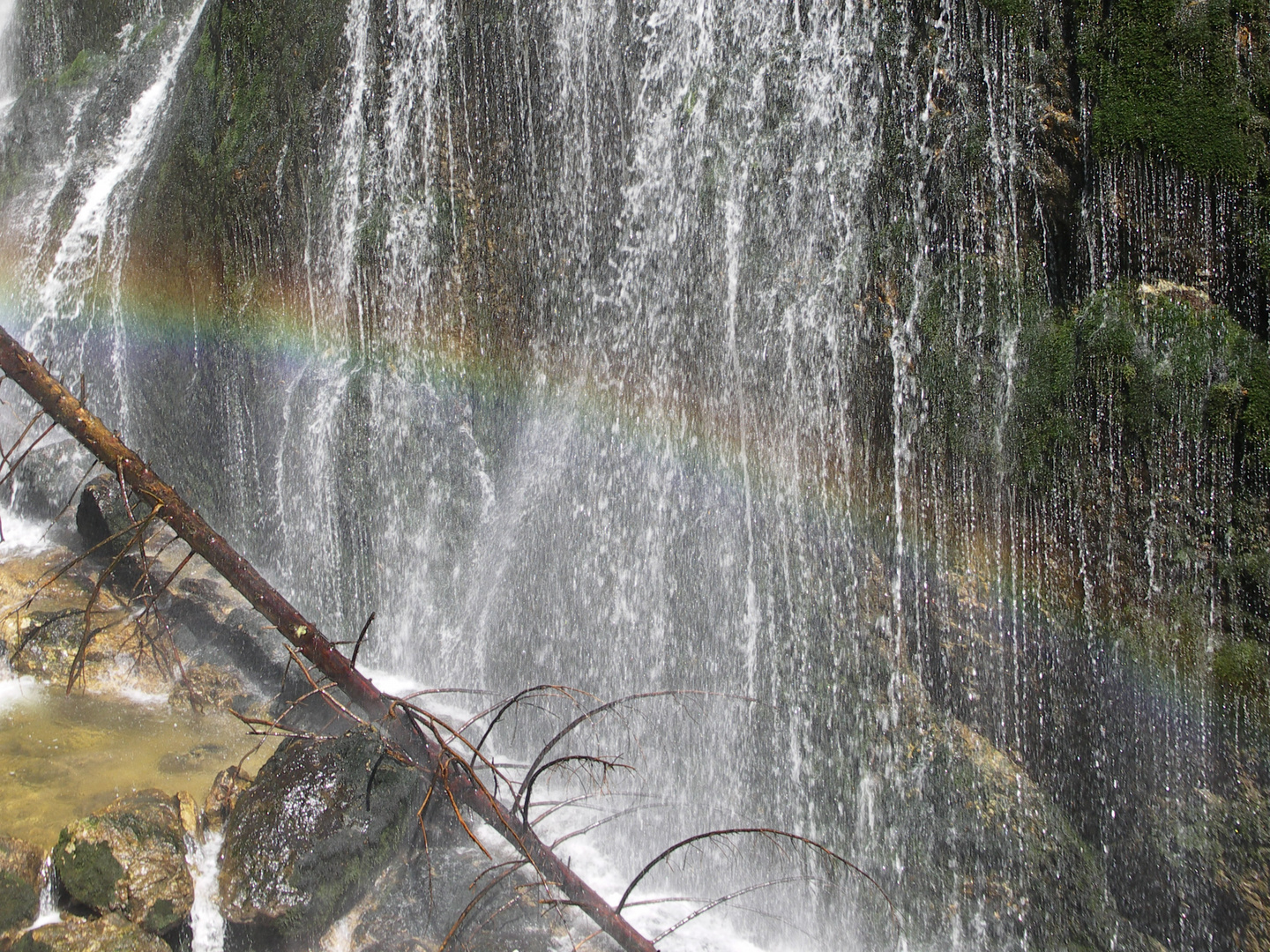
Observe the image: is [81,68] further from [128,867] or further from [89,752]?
[128,867]

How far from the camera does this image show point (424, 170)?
7.61 meters

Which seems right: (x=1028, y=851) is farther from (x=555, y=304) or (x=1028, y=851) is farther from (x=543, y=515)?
(x=555, y=304)

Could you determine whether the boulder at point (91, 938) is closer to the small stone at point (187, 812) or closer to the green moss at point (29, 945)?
the green moss at point (29, 945)

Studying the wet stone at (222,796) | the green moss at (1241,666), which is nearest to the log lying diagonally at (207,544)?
the wet stone at (222,796)

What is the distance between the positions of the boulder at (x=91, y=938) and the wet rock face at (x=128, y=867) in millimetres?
68

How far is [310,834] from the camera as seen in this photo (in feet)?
16.7

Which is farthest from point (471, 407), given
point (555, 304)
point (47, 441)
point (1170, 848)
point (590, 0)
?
point (47, 441)

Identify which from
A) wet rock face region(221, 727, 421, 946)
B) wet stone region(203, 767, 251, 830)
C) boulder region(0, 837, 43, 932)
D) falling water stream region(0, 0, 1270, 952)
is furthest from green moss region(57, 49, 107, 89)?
wet rock face region(221, 727, 421, 946)

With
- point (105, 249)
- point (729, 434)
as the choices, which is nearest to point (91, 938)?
point (729, 434)

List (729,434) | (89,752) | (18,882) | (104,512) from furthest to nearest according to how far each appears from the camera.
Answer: (104,512) < (89,752) < (729,434) < (18,882)

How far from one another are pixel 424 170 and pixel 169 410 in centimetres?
446

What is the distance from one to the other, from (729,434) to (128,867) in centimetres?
453

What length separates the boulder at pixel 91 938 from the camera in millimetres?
4684

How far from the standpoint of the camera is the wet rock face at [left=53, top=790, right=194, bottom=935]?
16.3 ft
